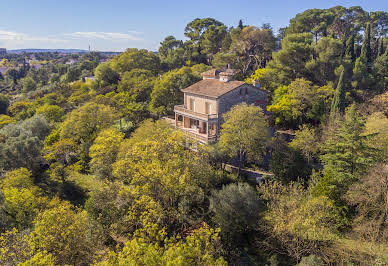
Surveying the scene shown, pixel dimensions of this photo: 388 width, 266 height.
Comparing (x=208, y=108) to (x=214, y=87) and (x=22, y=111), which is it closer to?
(x=214, y=87)

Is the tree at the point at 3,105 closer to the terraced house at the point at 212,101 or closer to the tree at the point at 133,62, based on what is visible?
the tree at the point at 133,62

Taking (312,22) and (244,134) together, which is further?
(312,22)

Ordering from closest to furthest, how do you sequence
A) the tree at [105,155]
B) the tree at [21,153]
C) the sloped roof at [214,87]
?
1. the tree at [105,155]
2. the tree at [21,153]
3. the sloped roof at [214,87]

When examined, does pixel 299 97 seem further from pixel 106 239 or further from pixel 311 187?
pixel 106 239

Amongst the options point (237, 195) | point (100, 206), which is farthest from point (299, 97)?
point (100, 206)

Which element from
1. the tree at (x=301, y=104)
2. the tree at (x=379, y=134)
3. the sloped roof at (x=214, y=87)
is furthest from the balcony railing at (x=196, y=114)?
the tree at (x=379, y=134)

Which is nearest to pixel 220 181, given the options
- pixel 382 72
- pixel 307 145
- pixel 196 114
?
pixel 307 145
